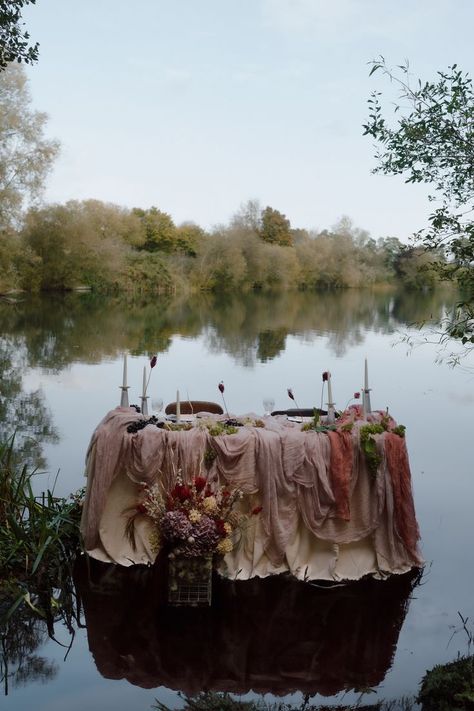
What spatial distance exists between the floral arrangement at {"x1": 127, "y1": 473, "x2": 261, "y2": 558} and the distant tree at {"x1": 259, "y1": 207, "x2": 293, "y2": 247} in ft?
160

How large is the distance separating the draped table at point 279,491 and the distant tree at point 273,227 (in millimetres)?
48454

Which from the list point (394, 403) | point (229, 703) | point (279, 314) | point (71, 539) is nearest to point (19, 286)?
point (279, 314)

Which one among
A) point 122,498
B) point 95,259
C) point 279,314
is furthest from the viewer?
point 95,259

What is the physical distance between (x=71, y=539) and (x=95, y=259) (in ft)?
118

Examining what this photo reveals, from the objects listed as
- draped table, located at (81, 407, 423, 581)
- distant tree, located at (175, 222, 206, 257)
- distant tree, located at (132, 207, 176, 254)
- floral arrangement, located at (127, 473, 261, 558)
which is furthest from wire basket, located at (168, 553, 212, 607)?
distant tree, located at (175, 222, 206, 257)

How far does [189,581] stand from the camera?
16.4ft

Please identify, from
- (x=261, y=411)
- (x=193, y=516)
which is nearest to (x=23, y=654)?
(x=193, y=516)

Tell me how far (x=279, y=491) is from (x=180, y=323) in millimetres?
21839

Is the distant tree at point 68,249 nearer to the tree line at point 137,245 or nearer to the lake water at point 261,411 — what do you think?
the tree line at point 137,245

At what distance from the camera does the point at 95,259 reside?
40.8 m

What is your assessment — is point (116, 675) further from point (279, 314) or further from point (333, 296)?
point (333, 296)

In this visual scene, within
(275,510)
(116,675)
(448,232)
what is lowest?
(116,675)

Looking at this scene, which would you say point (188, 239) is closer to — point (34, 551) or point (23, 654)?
point (34, 551)

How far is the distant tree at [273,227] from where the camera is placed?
53.3 m
